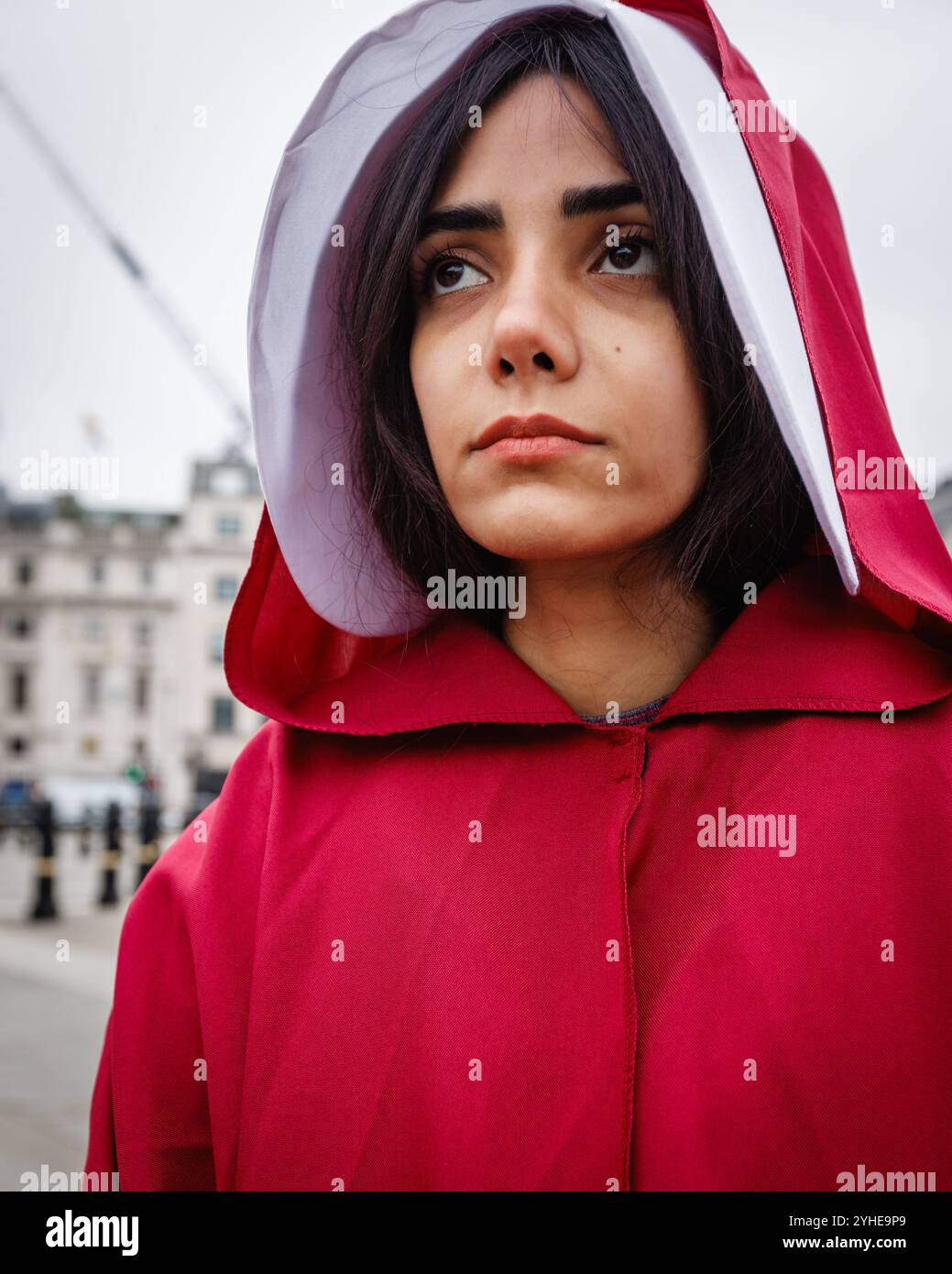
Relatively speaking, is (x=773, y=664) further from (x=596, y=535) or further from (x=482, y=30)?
(x=482, y=30)

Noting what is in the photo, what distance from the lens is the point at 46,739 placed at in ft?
146

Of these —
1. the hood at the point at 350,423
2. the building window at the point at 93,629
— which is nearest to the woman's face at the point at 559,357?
the hood at the point at 350,423

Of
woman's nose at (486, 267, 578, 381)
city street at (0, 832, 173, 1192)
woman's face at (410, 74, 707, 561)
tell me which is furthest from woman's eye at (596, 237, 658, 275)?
city street at (0, 832, 173, 1192)

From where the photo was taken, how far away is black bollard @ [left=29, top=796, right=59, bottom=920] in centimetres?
1152

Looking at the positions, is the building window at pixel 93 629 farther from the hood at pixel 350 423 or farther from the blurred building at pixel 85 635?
the hood at pixel 350 423

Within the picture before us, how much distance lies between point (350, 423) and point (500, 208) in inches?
19.8

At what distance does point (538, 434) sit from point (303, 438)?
1.87 ft

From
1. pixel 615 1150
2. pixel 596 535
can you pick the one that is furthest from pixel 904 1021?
pixel 596 535

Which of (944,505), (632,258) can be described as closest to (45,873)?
(944,505)

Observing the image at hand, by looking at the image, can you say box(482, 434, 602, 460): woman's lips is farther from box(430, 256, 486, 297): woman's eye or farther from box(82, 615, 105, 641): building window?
box(82, 615, 105, 641): building window

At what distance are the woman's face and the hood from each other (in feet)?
0.39

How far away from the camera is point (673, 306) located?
153 centimetres
